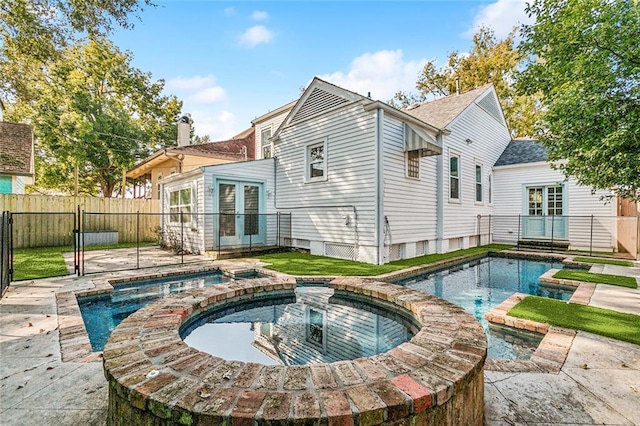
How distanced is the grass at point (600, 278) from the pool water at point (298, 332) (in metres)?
5.14

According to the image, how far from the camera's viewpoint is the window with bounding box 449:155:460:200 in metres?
10.8

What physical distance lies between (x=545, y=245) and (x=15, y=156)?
67.1 ft

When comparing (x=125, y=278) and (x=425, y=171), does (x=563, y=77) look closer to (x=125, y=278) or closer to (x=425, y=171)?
(x=425, y=171)

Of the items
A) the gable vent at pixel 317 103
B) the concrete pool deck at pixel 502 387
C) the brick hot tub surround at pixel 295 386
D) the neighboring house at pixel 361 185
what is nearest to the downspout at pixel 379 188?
the neighboring house at pixel 361 185

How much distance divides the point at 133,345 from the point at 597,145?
6.68m

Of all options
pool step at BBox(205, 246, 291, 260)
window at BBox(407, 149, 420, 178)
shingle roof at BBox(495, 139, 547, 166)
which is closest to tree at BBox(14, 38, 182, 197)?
pool step at BBox(205, 246, 291, 260)

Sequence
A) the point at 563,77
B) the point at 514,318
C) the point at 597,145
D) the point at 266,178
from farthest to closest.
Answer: the point at 266,178 < the point at 563,77 < the point at 597,145 < the point at 514,318

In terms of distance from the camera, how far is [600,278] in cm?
629

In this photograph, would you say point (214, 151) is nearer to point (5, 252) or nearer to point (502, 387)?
point (5, 252)

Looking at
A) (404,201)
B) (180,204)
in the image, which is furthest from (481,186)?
(180,204)

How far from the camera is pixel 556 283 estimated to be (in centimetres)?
Result: 621

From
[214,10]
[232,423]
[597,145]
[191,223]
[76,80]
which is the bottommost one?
[232,423]

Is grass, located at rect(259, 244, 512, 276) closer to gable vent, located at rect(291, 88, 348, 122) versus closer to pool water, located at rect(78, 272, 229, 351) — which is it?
pool water, located at rect(78, 272, 229, 351)

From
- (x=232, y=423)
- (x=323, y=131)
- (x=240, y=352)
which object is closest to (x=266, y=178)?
(x=323, y=131)
